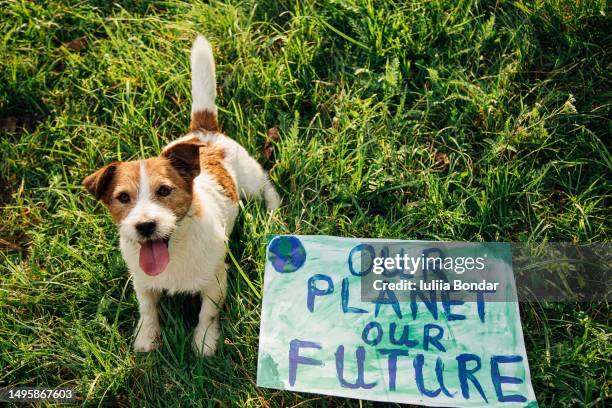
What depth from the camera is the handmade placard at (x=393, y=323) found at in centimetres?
290

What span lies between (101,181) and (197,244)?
0.58 m

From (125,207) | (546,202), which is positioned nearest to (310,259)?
(125,207)

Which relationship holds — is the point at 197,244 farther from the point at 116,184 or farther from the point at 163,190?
the point at 116,184

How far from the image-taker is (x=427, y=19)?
375 centimetres

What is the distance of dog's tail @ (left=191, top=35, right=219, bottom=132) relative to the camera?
3488 millimetres

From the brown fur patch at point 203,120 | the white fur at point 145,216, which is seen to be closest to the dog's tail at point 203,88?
the brown fur patch at point 203,120

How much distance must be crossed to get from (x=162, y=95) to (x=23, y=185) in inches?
43.9

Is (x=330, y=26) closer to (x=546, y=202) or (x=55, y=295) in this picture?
(x=546, y=202)

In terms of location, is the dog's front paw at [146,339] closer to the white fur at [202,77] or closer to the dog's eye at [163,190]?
the dog's eye at [163,190]

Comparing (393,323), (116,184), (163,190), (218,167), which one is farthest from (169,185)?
(393,323)

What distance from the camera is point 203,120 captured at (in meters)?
3.51

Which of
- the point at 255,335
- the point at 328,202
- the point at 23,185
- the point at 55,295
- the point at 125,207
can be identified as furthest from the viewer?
the point at 23,185

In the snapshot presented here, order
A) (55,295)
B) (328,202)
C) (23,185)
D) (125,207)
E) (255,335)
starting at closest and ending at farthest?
(125,207)
(255,335)
(55,295)
(328,202)
(23,185)

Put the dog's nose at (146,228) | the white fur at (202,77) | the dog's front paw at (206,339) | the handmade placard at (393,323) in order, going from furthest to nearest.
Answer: the white fur at (202,77)
the dog's front paw at (206,339)
the handmade placard at (393,323)
the dog's nose at (146,228)
